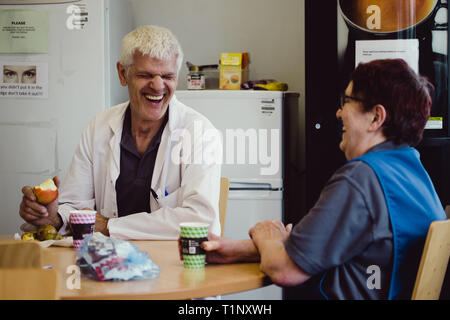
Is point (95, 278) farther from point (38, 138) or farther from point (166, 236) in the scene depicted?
point (38, 138)

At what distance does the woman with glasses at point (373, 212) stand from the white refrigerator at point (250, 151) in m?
1.79

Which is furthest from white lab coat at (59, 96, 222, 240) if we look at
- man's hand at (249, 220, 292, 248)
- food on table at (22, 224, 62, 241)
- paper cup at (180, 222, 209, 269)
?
paper cup at (180, 222, 209, 269)

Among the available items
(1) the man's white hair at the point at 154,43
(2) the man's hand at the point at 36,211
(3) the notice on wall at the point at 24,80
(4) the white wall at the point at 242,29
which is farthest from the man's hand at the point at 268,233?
(4) the white wall at the point at 242,29

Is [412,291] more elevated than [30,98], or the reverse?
[30,98]

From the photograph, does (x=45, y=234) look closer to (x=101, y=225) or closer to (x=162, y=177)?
(x=101, y=225)

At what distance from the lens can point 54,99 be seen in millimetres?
3281

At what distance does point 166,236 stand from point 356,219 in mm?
757

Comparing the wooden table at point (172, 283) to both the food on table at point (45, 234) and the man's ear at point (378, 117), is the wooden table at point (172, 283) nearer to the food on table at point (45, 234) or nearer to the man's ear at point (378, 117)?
the food on table at point (45, 234)

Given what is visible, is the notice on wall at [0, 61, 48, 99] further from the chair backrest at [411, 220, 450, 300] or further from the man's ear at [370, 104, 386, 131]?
the chair backrest at [411, 220, 450, 300]

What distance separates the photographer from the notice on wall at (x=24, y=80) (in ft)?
10.7

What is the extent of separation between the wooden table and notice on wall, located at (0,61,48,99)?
6.10 ft

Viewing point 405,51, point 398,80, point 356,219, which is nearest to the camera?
point 356,219

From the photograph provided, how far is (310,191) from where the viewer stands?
3.16 metres
